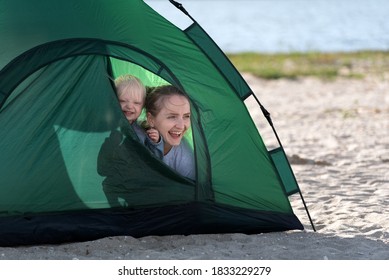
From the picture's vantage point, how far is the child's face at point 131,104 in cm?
529

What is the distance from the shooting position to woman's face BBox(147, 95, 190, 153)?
532 cm

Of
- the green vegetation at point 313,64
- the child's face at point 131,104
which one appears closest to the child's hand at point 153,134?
the child's face at point 131,104

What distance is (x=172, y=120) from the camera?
538cm

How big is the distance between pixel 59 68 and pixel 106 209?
0.91 metres

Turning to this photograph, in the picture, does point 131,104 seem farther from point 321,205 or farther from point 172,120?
point 321,205

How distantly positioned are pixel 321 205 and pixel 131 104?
176cm

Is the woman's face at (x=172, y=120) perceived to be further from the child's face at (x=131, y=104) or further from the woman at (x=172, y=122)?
the child's face at (x=131, y=104)

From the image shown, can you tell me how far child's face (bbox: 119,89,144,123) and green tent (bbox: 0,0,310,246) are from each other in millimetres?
152

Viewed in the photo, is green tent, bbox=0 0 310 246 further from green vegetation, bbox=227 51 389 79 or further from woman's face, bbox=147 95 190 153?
green vegetation, bbox=227 51 389 79

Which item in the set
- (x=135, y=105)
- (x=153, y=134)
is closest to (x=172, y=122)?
(x=153, y=134)

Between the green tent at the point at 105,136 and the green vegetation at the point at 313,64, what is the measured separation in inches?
462

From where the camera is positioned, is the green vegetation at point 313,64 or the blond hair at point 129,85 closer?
the blond hair at point 129,85

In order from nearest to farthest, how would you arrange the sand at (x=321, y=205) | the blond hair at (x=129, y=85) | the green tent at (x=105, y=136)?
the sand at (x=321, y=205) < the green tent at (x=105, y=136) < the blond hair at (x=129, y=85)
